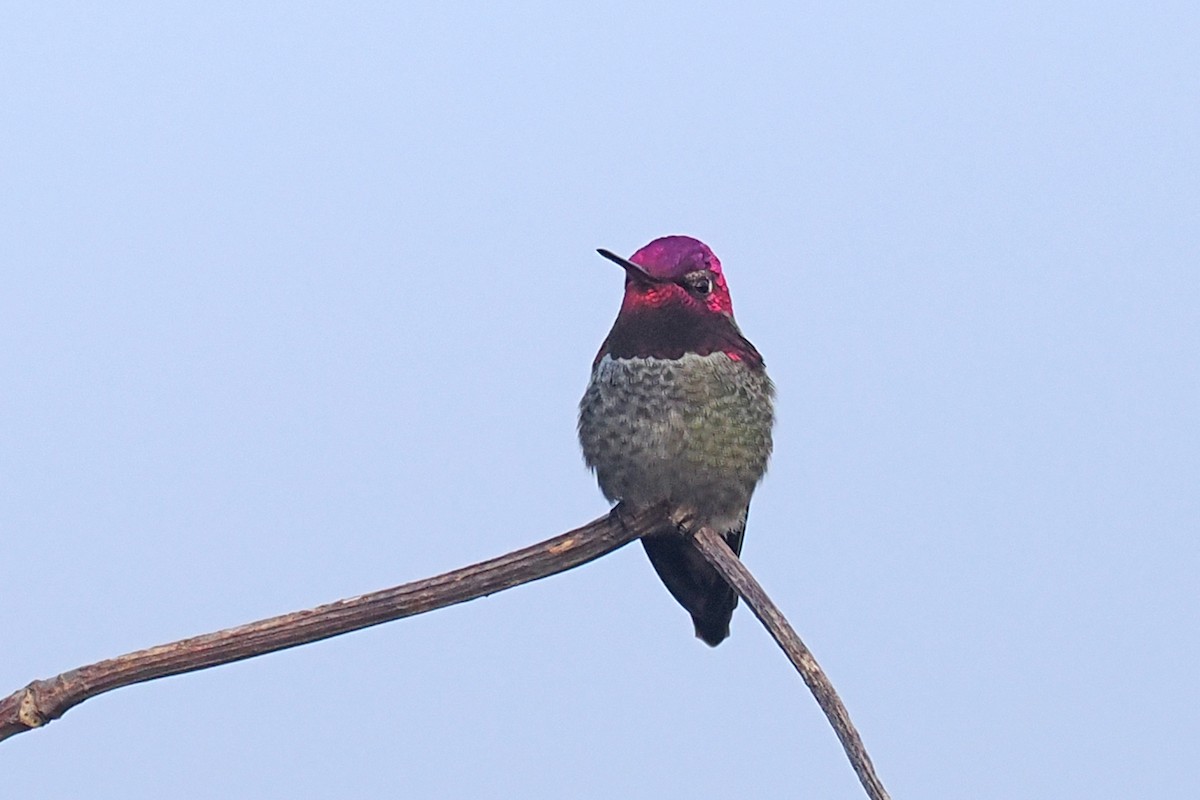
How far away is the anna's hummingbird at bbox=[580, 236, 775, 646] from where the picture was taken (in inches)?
132

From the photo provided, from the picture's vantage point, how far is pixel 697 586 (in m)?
3.72

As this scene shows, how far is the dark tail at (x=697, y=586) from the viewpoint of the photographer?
3.69 m

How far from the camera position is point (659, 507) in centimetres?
343

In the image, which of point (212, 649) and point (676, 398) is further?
point (676, 398)

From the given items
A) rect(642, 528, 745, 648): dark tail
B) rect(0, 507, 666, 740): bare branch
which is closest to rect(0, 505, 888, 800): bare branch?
rect(0, 507, 666, 740): bare branch

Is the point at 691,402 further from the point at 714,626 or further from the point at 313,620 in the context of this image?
the point at 313,620

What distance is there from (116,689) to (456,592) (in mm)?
599

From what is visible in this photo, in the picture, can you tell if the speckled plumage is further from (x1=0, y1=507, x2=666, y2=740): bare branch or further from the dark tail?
(x1=0, y1=507, x2=666, y2=740): bare branch

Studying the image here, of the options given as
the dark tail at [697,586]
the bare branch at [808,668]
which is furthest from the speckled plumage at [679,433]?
the bare branch at [808,668]

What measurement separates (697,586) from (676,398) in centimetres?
63

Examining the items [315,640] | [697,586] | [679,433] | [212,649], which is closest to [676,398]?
[679,433]

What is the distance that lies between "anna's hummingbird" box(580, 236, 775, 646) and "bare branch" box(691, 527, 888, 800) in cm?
40

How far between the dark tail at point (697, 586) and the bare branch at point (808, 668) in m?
0.67

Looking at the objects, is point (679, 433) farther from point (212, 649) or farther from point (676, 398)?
point (212, 649)
